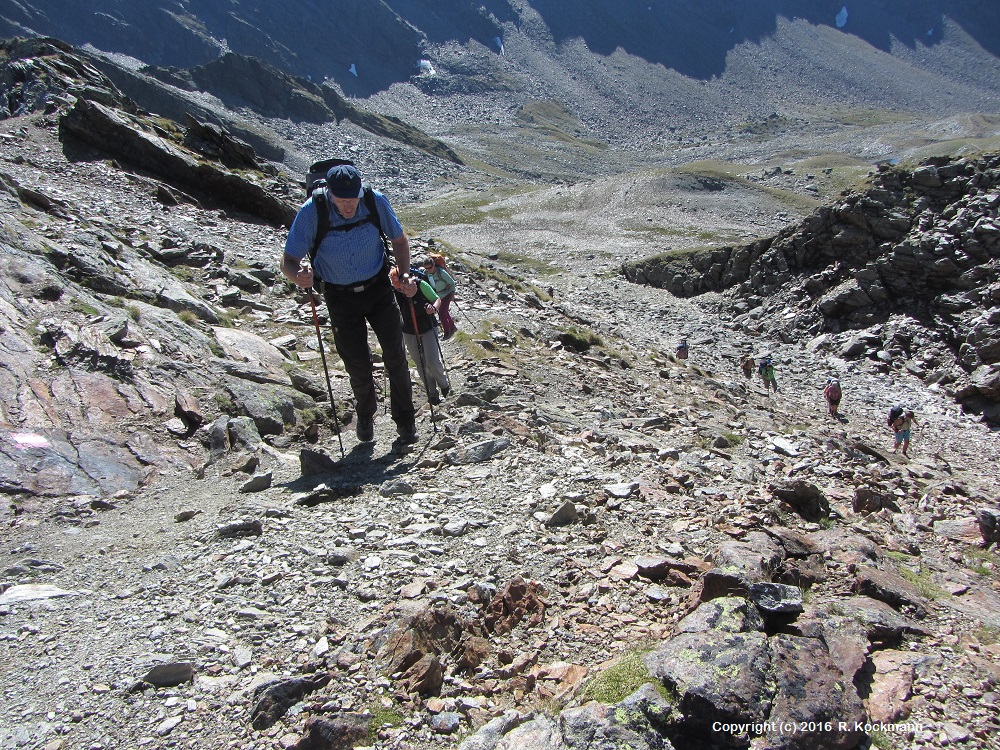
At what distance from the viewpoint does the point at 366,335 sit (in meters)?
8.29

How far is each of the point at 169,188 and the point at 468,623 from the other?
25395 millimetres

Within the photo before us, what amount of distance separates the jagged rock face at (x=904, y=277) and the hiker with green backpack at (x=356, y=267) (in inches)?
991

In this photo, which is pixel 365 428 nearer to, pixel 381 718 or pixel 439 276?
pixel 439 276

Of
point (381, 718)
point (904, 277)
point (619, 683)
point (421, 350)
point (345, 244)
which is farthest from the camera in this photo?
point (904, 277)

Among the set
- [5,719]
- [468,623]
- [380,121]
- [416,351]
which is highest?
[380,121]

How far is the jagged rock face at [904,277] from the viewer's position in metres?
27.2

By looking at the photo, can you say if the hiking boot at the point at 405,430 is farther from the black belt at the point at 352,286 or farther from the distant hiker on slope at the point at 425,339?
the black belt at the point at 352,286

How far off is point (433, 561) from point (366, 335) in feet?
12.1

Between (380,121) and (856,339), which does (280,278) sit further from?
(380,121)

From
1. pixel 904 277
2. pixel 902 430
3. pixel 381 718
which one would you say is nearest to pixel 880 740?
pixel 381 718

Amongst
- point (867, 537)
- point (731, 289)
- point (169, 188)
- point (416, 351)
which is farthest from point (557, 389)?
point (731, 289)

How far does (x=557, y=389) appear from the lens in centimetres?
1216

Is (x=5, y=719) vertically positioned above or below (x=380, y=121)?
below

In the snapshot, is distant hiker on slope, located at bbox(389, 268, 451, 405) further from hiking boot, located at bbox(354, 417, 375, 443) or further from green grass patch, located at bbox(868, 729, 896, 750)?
green grass patch, located at bbox(868, 729, 896, 750)
